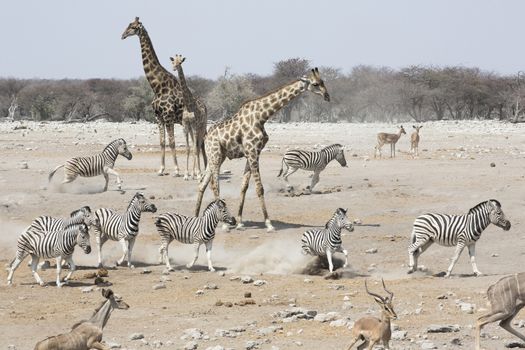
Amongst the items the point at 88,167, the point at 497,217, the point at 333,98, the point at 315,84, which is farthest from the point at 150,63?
the point at 333,98

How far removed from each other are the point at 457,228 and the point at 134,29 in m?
12.4

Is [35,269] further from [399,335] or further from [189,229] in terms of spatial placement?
→ [399,335]

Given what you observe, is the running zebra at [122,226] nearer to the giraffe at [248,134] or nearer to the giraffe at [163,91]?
the giraffe at [248,134]

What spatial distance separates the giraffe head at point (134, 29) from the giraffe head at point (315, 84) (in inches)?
276

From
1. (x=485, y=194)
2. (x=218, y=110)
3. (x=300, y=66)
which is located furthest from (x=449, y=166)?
(x=300, y=66)

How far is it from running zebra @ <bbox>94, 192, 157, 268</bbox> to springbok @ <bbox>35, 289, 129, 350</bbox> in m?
5.25

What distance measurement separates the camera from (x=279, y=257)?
1623 cm

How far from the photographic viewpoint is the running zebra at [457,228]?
1495 centimetres

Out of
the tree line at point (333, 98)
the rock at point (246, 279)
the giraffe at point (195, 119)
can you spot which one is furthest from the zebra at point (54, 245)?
the tree line at point (333, 98)

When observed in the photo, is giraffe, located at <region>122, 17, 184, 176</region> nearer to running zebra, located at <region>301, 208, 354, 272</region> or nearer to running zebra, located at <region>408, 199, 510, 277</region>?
running zebra, located at <region>301, 208, 354, 272</region>

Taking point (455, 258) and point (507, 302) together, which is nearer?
point (507, 302)

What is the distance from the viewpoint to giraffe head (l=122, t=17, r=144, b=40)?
81.8ft

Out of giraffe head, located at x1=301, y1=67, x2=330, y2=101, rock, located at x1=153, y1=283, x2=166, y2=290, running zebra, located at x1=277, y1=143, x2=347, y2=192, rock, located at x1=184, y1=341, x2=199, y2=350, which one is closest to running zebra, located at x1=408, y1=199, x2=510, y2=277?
rock, located at x1=153, y1=283, x2=166, y2=290

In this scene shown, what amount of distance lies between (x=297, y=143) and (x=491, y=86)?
3146 cm
